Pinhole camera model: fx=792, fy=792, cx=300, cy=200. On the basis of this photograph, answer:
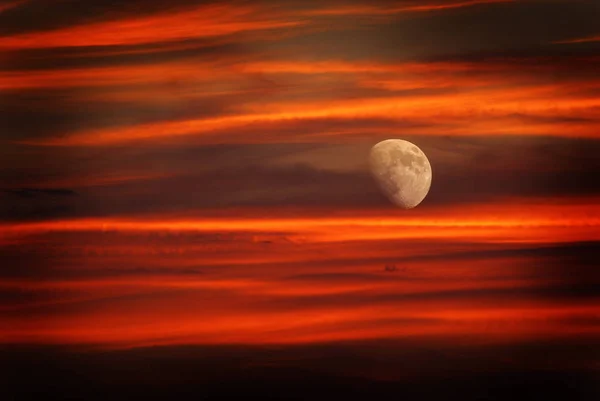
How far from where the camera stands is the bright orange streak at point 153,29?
7.86 feet

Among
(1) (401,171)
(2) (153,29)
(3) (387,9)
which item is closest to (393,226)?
(1) (401,171)

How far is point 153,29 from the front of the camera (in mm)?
2406

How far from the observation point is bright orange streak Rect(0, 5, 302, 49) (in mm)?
2396

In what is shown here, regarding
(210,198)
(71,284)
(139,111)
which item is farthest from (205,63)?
(71,284)

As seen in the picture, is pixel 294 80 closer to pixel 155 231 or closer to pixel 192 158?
pixel 192 158

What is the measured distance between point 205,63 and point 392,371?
1076mm

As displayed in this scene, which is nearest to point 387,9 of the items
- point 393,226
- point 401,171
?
point 401,171

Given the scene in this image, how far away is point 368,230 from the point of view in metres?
2.34

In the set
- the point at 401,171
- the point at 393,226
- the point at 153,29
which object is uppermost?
the point at 153,29

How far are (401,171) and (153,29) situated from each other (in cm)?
87

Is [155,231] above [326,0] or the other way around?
the other way around

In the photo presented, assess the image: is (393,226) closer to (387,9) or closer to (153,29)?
(387,9)

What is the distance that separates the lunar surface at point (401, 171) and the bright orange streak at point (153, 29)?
1.80ft

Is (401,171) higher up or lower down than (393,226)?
higher up
